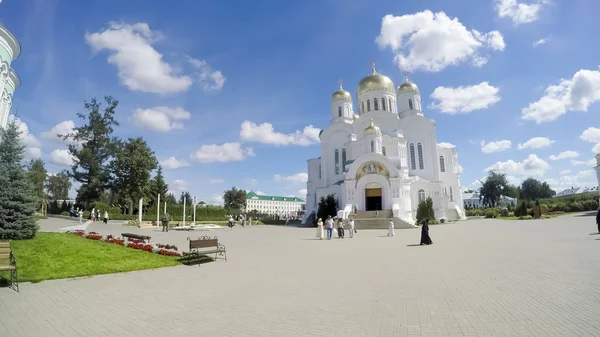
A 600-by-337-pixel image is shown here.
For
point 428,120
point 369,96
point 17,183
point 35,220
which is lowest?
point 35,220

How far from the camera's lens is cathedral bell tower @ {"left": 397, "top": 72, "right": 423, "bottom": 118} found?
149ft

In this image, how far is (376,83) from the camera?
147ft

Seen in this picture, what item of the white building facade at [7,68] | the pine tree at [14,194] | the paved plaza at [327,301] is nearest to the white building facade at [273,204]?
the white building facade at [7,68]

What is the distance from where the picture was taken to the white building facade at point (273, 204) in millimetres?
134875

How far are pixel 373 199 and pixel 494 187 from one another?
59.9m

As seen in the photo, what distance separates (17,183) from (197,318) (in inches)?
457

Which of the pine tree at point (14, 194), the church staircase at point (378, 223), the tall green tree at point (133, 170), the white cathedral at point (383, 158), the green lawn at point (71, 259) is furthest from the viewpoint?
the tall green tree at point (133, 170)

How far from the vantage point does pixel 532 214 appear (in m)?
36.3

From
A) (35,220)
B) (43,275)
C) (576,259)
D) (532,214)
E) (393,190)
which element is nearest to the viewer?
(43,275)

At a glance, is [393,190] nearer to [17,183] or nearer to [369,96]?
[369,96]

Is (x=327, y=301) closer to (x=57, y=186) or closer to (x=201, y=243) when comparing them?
(x=201, y=243)

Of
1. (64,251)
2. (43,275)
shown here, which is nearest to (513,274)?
(43,275)

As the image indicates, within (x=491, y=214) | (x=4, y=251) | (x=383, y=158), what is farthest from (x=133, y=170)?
(x=491, y=214)

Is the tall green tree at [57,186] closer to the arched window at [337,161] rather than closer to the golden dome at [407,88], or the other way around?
the arched window at [337,161]
